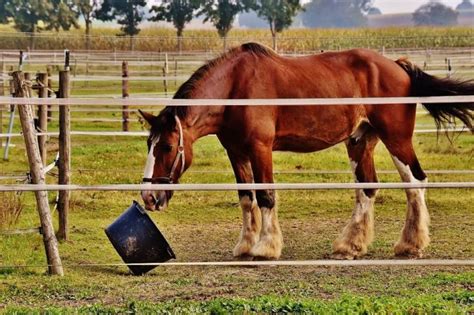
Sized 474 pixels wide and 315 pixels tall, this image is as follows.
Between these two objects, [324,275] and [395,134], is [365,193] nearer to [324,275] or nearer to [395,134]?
[395,134]

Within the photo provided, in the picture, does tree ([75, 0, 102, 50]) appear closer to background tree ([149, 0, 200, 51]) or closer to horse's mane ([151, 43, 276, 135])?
background tree ([149, 0, 200, 51])

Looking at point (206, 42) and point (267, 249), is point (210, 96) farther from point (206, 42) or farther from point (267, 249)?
point (206, 42)

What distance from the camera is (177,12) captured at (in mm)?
51688

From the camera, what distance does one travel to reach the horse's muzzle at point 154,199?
757 centimetres

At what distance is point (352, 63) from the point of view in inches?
350

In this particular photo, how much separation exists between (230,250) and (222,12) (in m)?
43.7

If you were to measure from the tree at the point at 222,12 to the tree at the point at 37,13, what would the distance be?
8.68 meters

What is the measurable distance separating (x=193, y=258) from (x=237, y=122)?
133cm

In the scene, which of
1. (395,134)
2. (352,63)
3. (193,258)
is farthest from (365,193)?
(193,258)

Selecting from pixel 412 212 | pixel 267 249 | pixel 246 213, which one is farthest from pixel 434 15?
pixel 267 249

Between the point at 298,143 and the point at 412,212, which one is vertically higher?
the point at 298,143

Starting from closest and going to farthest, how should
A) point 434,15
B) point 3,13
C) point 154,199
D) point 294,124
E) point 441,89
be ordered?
1. point 154,199
2. point 294,124
3. point 441,89
4. point 3,13
5. point 434,15

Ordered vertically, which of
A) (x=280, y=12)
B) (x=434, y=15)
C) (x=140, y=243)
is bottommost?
(x=140, y=243)

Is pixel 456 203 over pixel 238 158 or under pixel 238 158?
under
